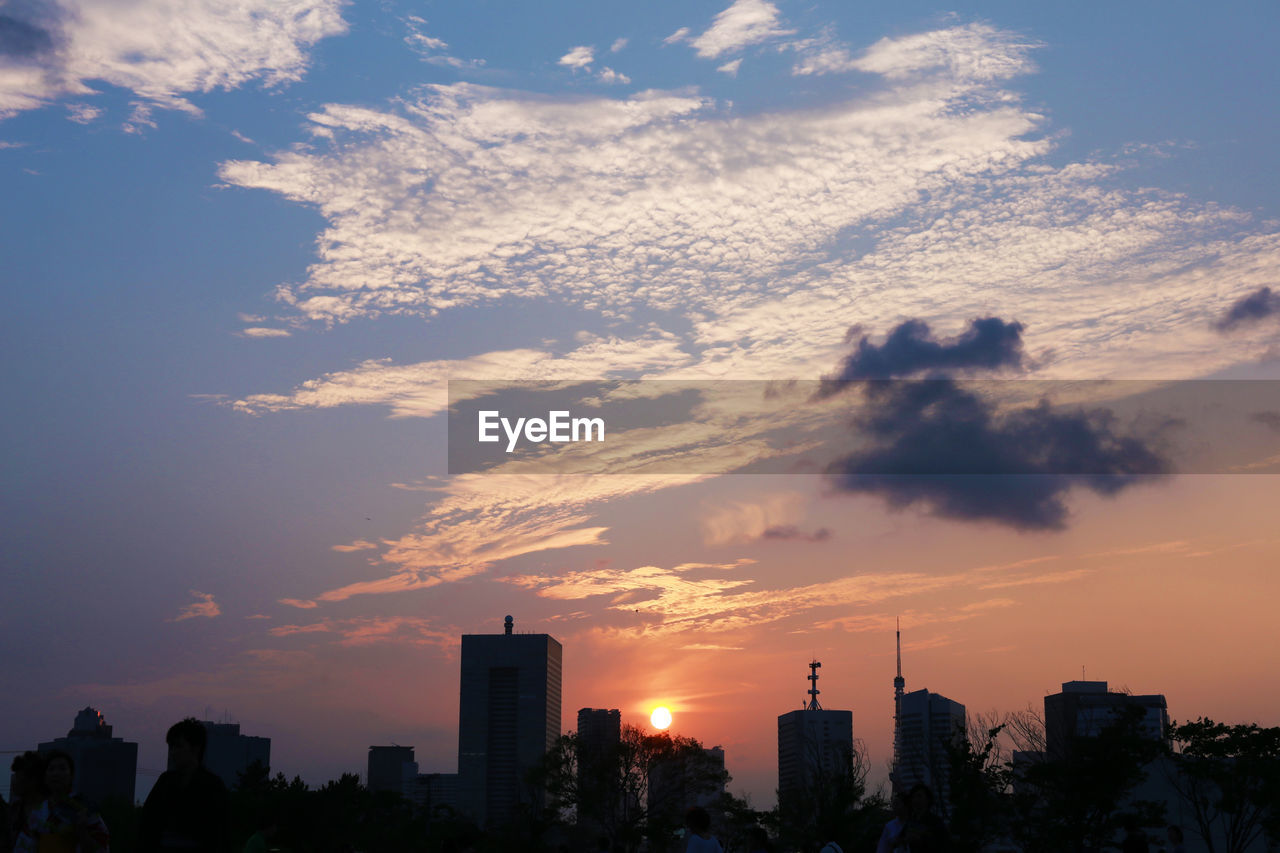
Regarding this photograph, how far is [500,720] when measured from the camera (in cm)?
19612

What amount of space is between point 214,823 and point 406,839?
58874 millimetres

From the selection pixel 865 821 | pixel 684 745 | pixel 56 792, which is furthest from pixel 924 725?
pixel 56 792

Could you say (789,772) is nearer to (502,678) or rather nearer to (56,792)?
(502,678)

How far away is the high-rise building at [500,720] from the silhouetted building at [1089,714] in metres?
95.1

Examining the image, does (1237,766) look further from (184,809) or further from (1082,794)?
(184,809)

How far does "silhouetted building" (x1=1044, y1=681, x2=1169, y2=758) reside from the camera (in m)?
44.8

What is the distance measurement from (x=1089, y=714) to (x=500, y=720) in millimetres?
137591

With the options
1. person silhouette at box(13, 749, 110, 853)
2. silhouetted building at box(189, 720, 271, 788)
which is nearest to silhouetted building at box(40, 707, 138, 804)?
silhouetted building at box(189, 720, 271, 788)

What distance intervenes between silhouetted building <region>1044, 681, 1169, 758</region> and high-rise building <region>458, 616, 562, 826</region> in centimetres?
9510

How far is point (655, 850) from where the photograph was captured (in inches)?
2350

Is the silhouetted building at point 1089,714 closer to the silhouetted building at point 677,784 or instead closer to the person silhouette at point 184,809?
the silhouetted building at point 677,784

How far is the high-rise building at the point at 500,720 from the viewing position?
19250 cm

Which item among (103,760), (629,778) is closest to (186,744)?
(629,778)

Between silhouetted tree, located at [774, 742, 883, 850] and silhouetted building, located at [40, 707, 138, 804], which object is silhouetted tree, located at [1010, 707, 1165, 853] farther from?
silhouetted building, located at [40, 707, 138, 804]
